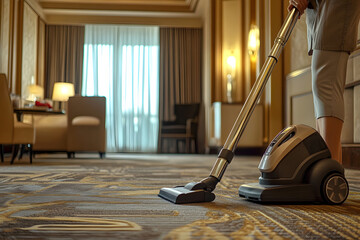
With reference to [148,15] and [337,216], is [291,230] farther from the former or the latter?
[148,15]

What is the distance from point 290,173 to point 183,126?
22.1 ft

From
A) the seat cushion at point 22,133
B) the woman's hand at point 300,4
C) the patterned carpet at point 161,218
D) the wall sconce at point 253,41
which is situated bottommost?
the patterned carpet at point 161,218

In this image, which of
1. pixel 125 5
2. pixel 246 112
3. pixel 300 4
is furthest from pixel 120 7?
pixel 246 112

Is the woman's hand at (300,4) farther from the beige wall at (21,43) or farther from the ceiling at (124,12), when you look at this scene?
the ceiling at (124,12)

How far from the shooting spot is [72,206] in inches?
45.5

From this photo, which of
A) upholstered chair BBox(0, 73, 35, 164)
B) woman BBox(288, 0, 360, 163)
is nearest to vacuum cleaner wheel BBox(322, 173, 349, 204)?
woman BBox(288, 0, 360, 163)

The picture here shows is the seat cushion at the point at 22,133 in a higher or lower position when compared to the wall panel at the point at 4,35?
lower

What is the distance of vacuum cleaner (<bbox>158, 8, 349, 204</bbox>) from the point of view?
1194 mm

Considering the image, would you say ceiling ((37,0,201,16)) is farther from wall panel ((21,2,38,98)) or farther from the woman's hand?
the woman's hand

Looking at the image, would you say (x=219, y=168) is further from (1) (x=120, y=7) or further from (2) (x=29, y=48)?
(1) (x=120, y=7)

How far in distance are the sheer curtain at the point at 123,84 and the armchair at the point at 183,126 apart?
15.2 inches

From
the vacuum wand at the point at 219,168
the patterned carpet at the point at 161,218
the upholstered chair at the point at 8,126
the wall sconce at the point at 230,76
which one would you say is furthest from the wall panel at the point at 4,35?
the vacuum wand at the point at 219,168

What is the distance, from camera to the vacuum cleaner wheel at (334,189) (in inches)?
46.8

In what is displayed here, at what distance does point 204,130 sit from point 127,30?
2.47 metres
